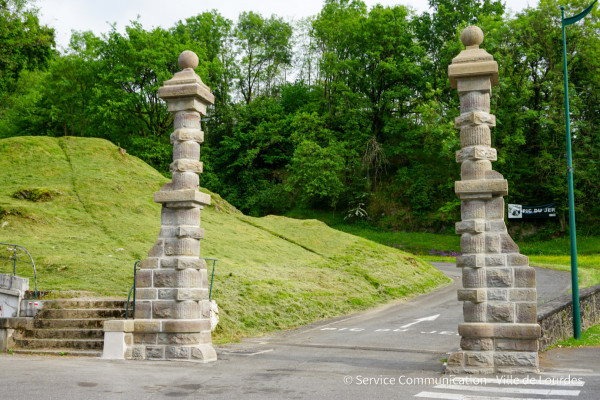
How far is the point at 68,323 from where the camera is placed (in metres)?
12.9

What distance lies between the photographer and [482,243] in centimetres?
1005

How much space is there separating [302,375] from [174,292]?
10.1 feet

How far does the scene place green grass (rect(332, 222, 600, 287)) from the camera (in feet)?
106

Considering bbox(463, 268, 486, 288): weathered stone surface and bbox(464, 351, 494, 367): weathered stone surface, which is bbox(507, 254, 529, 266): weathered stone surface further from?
bbox(464, 351, 494, 367): weathered stone surface

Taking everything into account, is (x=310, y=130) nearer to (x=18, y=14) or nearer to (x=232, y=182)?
(x=232, y=182)

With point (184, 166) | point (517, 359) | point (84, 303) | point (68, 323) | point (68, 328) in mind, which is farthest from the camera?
point (84, 303)

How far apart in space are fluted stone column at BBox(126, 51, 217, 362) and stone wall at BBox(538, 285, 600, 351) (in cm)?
718

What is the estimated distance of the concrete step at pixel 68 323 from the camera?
42.2 ft

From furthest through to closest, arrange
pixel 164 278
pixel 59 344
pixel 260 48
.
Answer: pixel 260 48 < pixel 59 344 < pixel 164 278

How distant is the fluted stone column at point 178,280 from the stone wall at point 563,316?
7179 mm

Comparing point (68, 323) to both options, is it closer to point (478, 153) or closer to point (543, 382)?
point (478, 153)

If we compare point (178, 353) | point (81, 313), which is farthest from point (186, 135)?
point (81, 313)

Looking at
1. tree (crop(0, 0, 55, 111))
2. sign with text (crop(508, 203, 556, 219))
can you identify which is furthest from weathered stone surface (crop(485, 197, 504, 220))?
sign with text (crop(508, 203, 556, 219))

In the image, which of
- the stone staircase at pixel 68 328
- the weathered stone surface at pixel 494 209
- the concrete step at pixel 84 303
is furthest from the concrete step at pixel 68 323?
the weathered stone surface at pixel 494 209
